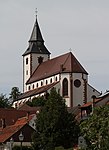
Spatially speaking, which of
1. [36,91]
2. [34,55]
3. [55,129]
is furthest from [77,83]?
[55,129]

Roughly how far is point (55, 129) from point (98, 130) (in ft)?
57.3

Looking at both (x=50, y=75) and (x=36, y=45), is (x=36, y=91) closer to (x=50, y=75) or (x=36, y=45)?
(x=50, y=75)

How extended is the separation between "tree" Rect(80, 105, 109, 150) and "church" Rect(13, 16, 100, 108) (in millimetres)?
88723

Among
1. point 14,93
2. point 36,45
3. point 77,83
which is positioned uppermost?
point 36,45

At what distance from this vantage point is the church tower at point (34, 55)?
163 m

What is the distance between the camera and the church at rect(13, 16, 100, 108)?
144 m

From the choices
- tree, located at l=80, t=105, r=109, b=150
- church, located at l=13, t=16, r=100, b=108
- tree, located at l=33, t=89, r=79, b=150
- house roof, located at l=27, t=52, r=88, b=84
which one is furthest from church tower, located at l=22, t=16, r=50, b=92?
tree, located at l=80, t=105, r=109, b=150

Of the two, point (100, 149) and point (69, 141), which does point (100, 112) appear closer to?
point (100, 149)

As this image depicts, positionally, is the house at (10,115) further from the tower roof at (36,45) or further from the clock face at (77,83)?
the tower roof at (36,45)

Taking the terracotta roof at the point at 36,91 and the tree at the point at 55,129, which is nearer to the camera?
the tree at the point at 55,129

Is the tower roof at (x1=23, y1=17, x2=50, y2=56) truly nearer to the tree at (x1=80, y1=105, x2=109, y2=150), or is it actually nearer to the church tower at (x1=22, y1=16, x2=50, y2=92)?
the church tower at (x1=22, y1=16, x2=50, y2=92)

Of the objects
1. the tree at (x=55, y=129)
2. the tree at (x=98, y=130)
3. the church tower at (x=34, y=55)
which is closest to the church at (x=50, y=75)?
the church tower at (x=34, y=55)

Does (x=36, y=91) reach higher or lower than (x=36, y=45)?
lower

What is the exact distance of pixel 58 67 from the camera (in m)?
148
